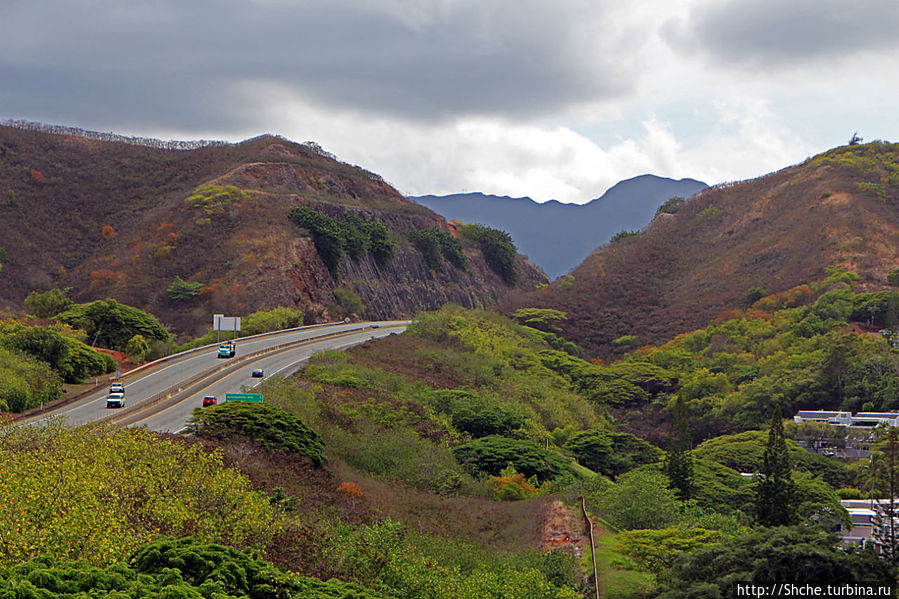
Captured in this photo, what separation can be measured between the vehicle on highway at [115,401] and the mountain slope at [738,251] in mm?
55439

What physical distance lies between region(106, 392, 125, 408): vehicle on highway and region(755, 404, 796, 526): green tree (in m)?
26.5

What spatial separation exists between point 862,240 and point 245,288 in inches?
2370

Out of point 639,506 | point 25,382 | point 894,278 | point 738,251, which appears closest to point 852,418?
point 894,278

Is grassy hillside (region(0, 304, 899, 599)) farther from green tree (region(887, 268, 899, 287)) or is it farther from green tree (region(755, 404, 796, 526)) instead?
green tree (region(887, 268, 899, 287))

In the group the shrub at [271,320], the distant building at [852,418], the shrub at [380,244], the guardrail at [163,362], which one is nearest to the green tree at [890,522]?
the distant building at [852,418]

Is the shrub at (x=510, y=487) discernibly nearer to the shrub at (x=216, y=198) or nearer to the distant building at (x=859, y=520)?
the distant building at (x=859, y=520)

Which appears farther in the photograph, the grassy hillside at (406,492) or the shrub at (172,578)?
the grassy hillside at (406,492)

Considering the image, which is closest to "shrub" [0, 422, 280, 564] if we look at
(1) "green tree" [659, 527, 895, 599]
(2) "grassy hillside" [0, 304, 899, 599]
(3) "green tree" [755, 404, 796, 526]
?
(2) "grassy hillside" [0, 304, 899, 599]

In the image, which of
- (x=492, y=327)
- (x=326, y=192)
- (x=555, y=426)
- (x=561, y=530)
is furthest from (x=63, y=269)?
(x=561, y=530)

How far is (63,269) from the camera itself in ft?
270

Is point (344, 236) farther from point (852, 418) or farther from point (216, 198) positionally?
point (852, 418)

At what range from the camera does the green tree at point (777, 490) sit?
30219 mm

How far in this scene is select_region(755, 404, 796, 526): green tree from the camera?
99.1 feet

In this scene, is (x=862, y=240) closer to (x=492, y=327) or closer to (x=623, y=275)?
(x=623, y=275)
